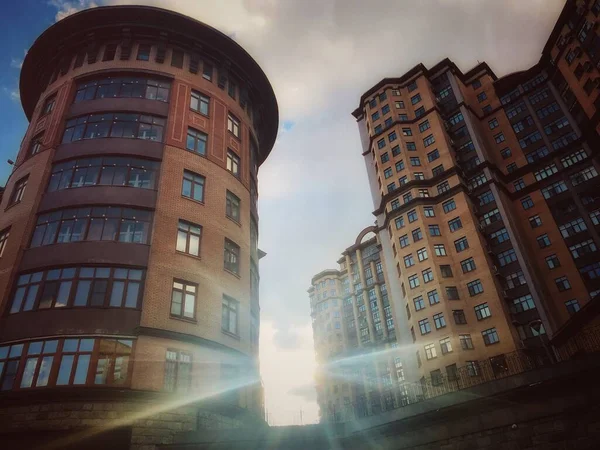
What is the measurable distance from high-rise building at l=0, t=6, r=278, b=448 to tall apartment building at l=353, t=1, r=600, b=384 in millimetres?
25852

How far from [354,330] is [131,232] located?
263 feet

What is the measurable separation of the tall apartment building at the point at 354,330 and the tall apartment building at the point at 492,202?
87.6 feet

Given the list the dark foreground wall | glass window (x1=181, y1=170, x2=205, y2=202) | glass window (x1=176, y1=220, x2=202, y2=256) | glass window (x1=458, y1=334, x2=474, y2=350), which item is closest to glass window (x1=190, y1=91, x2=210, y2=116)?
glass window (x1=181, y1=170, x2=205, y2=202)

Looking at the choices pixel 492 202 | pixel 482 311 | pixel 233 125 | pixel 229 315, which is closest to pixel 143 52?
pixel 233 125

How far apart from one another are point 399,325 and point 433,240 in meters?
11.3

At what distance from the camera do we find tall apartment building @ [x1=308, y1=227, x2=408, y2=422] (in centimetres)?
8012

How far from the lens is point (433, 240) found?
4966 cm

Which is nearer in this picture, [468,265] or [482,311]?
[482,311]

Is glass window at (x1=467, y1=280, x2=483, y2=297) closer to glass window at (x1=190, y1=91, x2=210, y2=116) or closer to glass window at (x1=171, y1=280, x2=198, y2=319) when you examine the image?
glass window at (x1=190, y1=91, x2=210, y2=116)

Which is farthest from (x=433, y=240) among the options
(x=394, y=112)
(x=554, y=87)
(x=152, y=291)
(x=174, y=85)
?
(x=152, y=291)

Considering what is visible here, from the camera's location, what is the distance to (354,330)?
94.5 metres

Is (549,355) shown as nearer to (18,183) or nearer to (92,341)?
(92,341)

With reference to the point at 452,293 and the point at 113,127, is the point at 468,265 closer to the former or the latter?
the point at 452,293

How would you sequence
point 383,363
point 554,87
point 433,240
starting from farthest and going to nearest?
point 383,363
point 554,87
point 433,240
